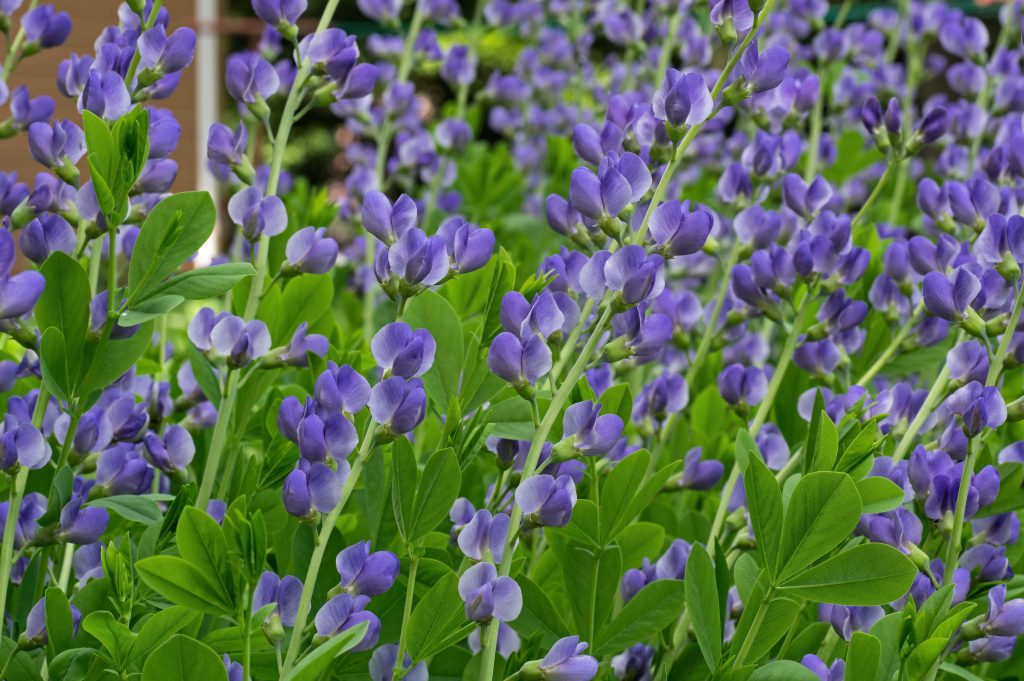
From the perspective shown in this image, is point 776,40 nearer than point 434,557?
No

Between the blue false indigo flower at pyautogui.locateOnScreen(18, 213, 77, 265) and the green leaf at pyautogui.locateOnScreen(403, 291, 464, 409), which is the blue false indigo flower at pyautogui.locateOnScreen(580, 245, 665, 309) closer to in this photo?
the green leaf at pyautogui.locateOnScreen(403, 291, 464, 409)

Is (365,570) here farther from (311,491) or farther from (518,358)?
(518,358)

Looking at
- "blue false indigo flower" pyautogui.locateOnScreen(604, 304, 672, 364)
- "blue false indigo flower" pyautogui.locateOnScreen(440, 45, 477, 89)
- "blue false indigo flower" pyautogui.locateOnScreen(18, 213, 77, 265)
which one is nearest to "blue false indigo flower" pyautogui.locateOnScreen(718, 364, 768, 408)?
"blue false indigo flower" pyautogui.locateOnScreen(604, 304, 672, 364)

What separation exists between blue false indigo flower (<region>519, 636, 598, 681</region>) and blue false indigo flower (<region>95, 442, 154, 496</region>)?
0.37m

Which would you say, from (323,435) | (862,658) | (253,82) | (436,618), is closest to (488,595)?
(436,618)

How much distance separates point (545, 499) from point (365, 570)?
127mm

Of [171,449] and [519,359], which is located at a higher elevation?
[519,359]

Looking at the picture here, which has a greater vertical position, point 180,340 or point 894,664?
point 894,664

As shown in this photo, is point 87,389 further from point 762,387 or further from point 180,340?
point 180,340

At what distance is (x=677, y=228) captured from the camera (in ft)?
2.78

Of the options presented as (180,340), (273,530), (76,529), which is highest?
(76,529)

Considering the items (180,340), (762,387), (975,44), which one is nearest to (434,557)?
(762,387)

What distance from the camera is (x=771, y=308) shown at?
3.91 ft

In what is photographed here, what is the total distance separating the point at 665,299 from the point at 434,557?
0.42 metres
